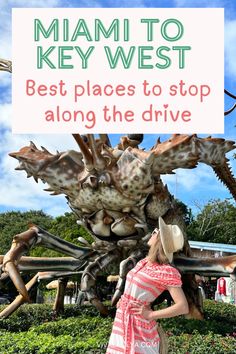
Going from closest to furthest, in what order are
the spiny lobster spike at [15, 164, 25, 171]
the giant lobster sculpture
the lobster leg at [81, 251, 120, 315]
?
the giant lobster sculpture
the lobster leg at [81, 251, 120, 315]
the spiny lobster spike at [15, 164, 25, 171]

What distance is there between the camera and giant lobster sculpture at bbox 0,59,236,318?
22.0 ft

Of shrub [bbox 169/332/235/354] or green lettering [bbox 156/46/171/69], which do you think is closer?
shrub [bbox 169/332/235/354]

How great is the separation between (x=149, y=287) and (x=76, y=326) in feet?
11.3

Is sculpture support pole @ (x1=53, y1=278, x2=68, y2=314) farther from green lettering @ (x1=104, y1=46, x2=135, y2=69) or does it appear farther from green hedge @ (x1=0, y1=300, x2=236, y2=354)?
green lettering @ (x1=104, y1=46, x2=135, y2=69)

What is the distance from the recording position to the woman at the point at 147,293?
3616 millimetres

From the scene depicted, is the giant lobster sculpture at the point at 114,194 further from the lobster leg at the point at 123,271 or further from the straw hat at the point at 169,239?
the straw hat at the point at 169,239

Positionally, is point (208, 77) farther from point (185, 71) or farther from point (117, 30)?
point (117, 30)

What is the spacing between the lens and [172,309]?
352 centimetres

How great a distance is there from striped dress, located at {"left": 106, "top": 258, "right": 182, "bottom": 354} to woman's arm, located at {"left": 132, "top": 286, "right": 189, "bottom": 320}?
0.11ft

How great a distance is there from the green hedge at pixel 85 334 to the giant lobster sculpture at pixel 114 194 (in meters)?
0.41

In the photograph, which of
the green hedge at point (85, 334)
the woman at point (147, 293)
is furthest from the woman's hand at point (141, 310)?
the green hedge at point (85, 334)

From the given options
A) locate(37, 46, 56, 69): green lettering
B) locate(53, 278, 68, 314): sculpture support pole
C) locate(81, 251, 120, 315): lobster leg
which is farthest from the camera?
locate(53, 278, 68, 314): sculpture support pole

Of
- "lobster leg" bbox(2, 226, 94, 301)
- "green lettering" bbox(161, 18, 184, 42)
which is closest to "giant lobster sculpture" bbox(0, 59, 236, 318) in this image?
"lobster leg" bbox(2, 226, 94, 301)

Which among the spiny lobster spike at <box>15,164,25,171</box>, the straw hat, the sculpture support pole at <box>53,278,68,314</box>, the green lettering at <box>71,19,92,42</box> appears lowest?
the sculpture support pole at <box>53,278,68,314</box>
